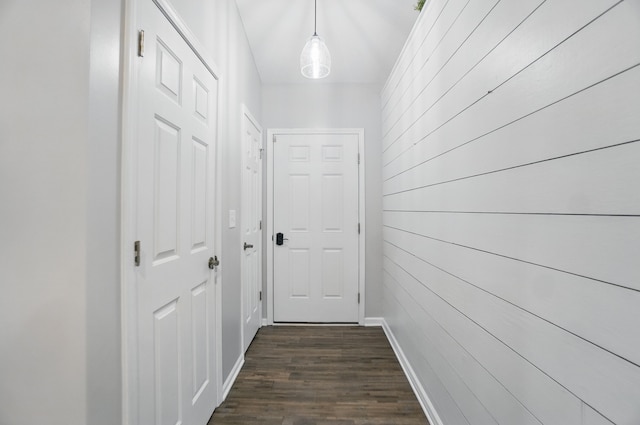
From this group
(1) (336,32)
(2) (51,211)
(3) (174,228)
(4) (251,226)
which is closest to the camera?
(2) (51,211)

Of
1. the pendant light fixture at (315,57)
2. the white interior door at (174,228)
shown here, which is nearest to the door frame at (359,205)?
the pendant light fixture at (315,57)

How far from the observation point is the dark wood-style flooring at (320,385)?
5.53 ft

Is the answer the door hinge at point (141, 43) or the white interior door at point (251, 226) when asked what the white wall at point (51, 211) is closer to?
the door hinge at point (141, 43)

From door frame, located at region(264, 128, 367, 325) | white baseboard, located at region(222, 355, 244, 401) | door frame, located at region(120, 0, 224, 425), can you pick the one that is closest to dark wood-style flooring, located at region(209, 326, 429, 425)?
white baseboard, located at region(222, 355, 244, 401)

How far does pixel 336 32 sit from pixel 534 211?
2.17 meters

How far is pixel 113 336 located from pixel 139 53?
3.11ft

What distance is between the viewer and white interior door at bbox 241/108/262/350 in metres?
2.38

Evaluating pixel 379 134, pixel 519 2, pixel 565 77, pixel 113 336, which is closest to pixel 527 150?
pixel 565 77

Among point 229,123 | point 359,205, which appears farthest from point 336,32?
point 359,205

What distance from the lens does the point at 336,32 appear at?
2336mm

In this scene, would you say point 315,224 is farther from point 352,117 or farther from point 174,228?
point 174,228

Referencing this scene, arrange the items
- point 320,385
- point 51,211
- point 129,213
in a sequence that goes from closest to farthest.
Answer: point 51,211, point 129,213, point 320,385

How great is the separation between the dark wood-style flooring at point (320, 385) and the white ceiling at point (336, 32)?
266 centimetres

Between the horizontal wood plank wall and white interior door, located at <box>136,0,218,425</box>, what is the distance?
126cm
